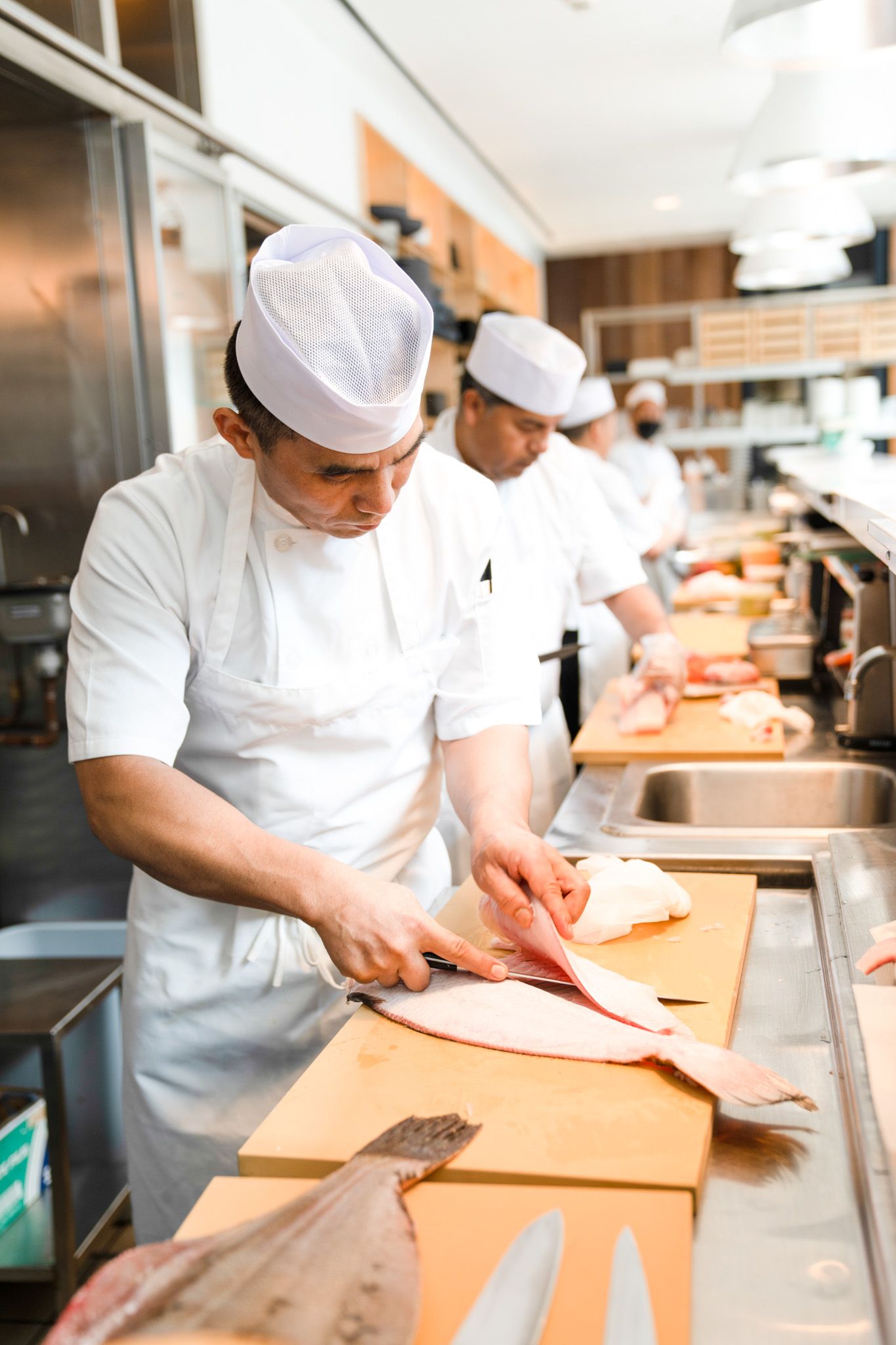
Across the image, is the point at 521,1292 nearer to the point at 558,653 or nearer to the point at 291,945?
the point at 291,945

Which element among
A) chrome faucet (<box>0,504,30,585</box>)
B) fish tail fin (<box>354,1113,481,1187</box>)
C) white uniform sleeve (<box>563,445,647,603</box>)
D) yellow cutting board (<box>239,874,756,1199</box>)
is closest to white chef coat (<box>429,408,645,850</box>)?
white uniform sleeve (<box>563,445,647,603</box>)

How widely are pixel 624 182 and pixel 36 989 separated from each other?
7.21m

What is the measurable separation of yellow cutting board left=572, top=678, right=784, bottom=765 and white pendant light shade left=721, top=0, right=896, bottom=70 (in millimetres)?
1304

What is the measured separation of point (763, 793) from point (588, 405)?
3.29m

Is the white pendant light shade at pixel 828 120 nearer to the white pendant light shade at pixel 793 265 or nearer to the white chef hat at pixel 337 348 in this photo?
the white pendant light shade at pixel 793 265

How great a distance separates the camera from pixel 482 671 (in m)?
1.71

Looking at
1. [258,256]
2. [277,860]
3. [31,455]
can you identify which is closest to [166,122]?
[31,455]

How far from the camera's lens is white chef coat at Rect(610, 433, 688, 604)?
21.3ft

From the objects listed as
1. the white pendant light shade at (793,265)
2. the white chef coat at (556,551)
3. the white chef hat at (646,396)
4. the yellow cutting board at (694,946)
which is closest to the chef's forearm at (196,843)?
the yellow cutting board at (694,946)

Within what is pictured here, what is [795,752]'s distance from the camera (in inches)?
94.1

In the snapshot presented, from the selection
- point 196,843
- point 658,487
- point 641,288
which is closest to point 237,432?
point 196,843

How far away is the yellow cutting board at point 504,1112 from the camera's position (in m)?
0.97

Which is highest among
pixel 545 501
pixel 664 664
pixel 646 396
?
pixel 646 396

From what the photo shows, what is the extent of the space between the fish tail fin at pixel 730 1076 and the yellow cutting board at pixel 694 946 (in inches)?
4.2
